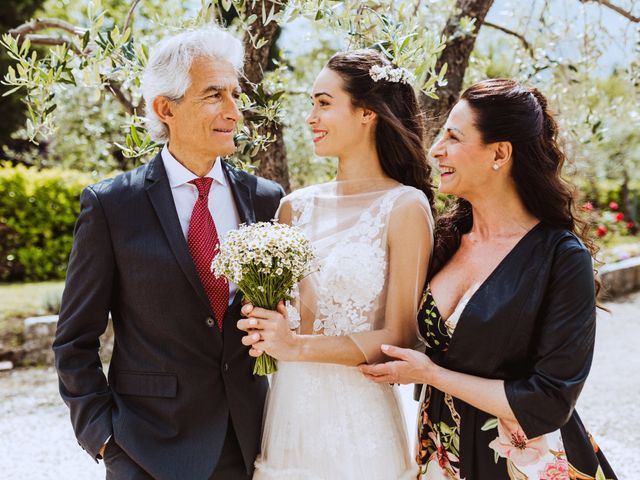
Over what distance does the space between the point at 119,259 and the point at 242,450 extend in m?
0.91

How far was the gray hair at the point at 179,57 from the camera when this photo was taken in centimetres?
288

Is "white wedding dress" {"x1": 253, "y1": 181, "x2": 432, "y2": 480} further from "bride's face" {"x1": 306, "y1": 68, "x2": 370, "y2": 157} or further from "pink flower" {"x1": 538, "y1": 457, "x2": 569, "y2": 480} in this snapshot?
"pink flower" {"x1": 538, "y1": 457, "x2": 569, "y2": 480}

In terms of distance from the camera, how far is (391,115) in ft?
9.85

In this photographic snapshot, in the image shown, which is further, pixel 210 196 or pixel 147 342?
pixel 210 196

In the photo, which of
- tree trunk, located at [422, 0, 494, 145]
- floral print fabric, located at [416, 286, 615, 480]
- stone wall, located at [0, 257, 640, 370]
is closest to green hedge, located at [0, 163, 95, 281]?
stone wall, located at [0, 257, 640, 370]

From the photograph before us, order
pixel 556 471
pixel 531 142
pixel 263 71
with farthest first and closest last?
pixel 263 71 → pixel 531 142 → pixel 556 471

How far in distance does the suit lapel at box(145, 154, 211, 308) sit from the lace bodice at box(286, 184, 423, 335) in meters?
0.47

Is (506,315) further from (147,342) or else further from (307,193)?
(147,342)

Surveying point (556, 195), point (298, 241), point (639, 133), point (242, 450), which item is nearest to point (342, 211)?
point (298, 241)

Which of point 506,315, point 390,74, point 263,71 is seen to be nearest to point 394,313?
point 506,315

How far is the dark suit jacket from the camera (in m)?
2.69

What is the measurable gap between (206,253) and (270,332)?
1.50ft

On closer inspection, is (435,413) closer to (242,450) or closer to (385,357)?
(385,357)

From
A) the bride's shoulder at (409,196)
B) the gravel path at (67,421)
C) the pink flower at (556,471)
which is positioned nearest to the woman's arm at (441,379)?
the pink flower at (556,471)
